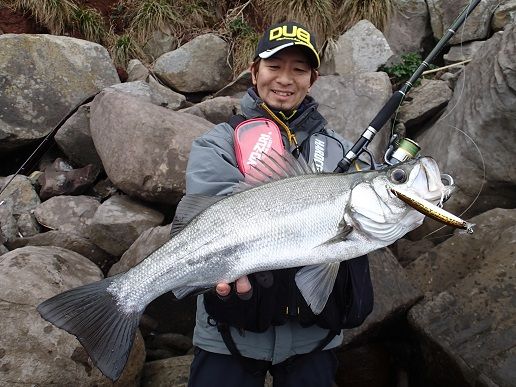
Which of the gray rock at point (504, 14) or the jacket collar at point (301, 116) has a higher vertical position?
the gray rock at point (504, 14)

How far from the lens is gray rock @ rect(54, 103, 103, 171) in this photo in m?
6.56

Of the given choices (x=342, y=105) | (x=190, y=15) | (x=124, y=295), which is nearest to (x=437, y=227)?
(x=342, y=105)

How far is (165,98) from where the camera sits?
7688 millimetres

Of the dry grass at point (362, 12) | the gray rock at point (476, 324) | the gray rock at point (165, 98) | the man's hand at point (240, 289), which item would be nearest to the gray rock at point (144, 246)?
the man's hand at point (240, 289)

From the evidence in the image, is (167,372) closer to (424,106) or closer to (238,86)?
(424,106)

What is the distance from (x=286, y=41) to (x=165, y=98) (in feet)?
17.0

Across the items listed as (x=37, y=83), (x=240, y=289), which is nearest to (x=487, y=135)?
(x=240, y=289)

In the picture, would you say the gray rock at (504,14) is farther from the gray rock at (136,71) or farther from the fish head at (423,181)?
the fish head at (423,181)

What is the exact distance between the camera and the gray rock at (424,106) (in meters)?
6.41

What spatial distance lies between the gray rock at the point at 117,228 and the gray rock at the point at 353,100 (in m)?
2.80

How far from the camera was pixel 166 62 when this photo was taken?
8859mm

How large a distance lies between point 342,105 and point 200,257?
181 inches

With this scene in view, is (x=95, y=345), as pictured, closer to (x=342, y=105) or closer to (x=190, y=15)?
(x=342, y=105)

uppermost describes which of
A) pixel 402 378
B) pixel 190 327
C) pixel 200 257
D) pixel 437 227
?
pixel 200 257
